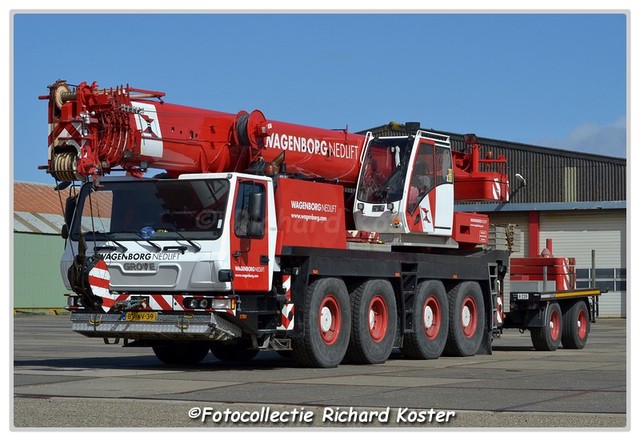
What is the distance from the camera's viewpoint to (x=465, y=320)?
21875 mm

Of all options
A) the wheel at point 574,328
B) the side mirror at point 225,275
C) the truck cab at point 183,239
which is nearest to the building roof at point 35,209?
the wheel at point 574,328

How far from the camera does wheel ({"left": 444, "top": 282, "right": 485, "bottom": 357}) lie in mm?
21297

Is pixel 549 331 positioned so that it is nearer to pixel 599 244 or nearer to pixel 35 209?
pixel 599 244

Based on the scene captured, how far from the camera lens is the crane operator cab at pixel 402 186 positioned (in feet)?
64.5

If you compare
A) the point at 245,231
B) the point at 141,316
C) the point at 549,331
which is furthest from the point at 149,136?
the point at 549,331

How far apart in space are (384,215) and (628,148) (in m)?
7.62

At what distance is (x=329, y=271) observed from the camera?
1781 centimetres

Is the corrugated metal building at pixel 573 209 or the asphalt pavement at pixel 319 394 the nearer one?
the asphalt pavement at pixel 319 394

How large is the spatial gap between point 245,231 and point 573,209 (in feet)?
102

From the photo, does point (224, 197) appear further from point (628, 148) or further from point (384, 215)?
point (628, 148)

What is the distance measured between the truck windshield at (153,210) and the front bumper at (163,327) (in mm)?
1096

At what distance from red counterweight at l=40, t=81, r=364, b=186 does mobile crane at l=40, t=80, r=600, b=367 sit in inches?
0.8

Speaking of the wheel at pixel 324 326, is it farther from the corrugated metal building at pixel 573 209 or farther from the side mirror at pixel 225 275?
the corrugated metal building at pixel 573 209

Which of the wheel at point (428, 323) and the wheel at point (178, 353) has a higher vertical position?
the wheel at point (428, 323)
